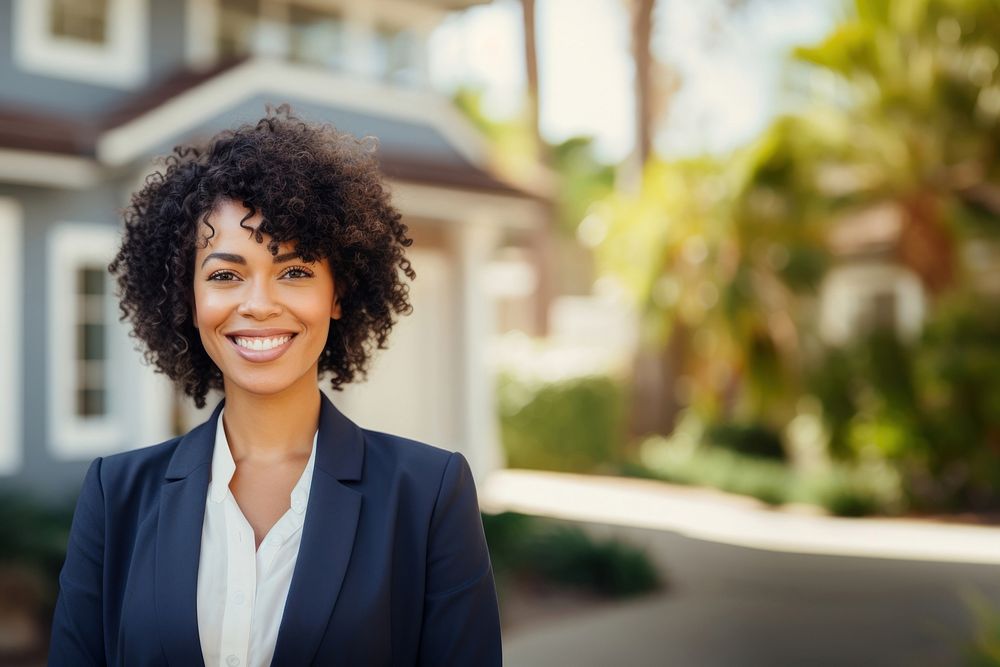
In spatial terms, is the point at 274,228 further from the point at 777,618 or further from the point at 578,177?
the point at 578,177

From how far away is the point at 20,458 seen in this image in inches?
359

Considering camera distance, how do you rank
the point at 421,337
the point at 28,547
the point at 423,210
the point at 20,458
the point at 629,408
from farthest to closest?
the point at 629,408 < the point at 421,337 < the point at 423,210 < the point at 20,458 < the point at 28,547

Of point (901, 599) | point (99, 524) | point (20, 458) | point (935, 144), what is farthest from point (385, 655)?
point (935, 144)

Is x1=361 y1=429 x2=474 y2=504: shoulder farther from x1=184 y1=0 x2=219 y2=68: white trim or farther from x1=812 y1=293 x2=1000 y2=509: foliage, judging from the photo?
x1=812 y1=293 x2=1000 y2=509: foliage

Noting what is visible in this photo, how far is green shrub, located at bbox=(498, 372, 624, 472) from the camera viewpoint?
16547 millimetres

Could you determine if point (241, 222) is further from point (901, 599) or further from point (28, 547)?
point (901, 599)

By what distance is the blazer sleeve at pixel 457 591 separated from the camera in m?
2.04

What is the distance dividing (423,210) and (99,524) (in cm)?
902

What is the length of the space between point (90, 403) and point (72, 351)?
51 cm

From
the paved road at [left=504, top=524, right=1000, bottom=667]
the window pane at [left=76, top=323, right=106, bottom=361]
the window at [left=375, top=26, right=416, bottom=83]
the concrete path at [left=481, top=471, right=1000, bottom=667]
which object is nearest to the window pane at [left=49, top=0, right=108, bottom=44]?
the window pane at [left=76, top=323, right=106, bottom=361]

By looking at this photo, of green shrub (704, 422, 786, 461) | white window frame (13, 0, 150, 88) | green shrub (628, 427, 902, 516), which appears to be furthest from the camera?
green shrub (704, 422, 786, 461)

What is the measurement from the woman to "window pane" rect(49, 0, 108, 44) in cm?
881

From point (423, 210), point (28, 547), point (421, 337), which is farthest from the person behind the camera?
point (421, 337)

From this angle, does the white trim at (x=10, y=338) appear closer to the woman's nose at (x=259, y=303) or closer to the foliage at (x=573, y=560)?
the foliage at (x=573, y=560)
